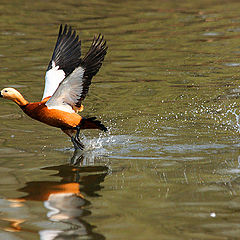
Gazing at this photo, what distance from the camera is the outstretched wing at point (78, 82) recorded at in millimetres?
6895

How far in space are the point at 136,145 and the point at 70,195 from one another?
1.94m

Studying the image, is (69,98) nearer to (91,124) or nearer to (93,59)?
(91,124)

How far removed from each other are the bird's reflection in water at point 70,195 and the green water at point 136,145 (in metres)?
0.01

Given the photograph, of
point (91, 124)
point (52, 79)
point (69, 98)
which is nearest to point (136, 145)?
point (91, 124)

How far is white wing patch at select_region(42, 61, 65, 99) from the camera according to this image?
25.4 feet

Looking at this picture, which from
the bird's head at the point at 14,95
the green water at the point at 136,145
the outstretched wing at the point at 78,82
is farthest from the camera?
the bird's head at the point at 14,95

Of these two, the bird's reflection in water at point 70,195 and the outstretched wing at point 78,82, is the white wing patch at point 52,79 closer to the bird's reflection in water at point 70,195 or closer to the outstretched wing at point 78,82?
the outstretched wing at point 78,82

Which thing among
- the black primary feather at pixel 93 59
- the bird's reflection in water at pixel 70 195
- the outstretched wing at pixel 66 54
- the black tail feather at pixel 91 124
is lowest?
the bird's reflection in water at pixel 70 195

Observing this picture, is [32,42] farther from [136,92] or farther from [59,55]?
[59,55]

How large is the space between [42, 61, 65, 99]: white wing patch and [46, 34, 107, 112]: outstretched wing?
0.42 m

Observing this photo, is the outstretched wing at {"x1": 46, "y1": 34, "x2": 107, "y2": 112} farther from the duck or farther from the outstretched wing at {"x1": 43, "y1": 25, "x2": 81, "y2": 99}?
the outstretched wing at {"x1": 43, "y1": 25, "x2": 81, "y2": 99}

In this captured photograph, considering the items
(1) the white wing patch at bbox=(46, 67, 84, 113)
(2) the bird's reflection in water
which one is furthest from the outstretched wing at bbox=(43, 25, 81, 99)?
(2) the bird's reflection in water

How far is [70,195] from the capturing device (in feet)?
18.6

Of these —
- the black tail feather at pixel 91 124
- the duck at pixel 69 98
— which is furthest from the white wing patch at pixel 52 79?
Answer: the black tail feather at pixel 91 124
